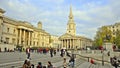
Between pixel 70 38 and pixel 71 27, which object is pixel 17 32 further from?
pixel 71 27

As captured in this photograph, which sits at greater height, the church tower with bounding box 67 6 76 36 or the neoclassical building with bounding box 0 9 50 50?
the church tower with bounding box 67 6 76 36

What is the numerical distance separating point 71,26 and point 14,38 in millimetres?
62500

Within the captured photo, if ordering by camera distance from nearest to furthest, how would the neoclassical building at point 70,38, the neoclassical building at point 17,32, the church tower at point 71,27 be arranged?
the neoclassical building at point 17,32
the neoclassical building at point 70,38
the church tower at point 71,27

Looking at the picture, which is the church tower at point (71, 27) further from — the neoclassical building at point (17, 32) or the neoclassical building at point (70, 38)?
the neoclassical building at point (17, 32)

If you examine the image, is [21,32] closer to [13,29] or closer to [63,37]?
[13,29]

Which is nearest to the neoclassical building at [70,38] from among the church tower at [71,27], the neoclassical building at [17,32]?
the church tower at [71,27]

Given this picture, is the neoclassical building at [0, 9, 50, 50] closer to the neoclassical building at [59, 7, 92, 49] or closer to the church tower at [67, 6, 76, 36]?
the neoclassical building at [59, 7, 92, 49]

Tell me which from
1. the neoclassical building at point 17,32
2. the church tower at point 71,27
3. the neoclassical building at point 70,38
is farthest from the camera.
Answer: the church tower at point 71,27

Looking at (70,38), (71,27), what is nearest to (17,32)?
(70,38)

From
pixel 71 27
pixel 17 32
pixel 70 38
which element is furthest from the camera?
pixel 71 27

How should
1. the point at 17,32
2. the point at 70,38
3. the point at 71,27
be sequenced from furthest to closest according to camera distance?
the point at 71,27
the point at 70,38
the point at 17,32

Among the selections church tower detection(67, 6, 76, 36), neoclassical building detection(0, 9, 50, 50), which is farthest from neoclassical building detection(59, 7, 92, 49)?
neoclassical building detection(0, 9, 50, 50)

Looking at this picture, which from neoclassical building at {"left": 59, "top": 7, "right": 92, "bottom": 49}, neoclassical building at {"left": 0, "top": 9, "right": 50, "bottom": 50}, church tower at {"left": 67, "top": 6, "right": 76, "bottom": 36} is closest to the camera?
neoclassical building at {"left": 0, "top": 9, "right": 50, "bottom": 50}

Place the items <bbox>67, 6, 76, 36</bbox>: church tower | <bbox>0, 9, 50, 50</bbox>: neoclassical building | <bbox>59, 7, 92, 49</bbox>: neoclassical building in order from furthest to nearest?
1. <bbox>67, 6, 76, 36</bbox>: church tower
2. <bbox>59, 7, 92, 49</bbox>: neoclassical building
3. <bbox>0, 9, 50, 50</bbox>: neoclassical building
